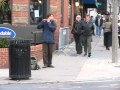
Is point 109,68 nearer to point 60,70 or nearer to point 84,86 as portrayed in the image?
point 60,70

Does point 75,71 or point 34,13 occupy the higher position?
point 34,13

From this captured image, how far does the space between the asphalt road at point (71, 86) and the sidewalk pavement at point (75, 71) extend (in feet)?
1.71

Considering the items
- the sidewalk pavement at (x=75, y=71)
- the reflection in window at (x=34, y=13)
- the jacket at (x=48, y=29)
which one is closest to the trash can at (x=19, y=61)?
the sidewalk pavement at (x=75, y=71)

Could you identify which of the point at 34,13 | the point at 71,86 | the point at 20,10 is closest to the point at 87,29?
the point at 34,13

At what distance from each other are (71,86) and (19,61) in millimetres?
1771

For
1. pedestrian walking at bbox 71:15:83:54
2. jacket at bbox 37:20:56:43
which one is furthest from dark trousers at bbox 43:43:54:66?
pedestrian walking at bbox 71:15:83:54

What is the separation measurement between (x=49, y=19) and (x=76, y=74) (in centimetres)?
229

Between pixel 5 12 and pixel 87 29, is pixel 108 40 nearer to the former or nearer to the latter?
pixel 87 29

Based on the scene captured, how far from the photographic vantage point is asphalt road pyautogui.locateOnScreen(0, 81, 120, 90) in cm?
1234

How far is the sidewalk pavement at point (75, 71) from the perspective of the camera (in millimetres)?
13953

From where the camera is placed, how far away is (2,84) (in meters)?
13.0

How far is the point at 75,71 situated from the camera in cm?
1570

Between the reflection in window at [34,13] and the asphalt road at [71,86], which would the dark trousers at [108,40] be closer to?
the reflection in window at [34,13]

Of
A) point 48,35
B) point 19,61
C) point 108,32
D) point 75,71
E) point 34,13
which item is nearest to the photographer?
point 19,61
